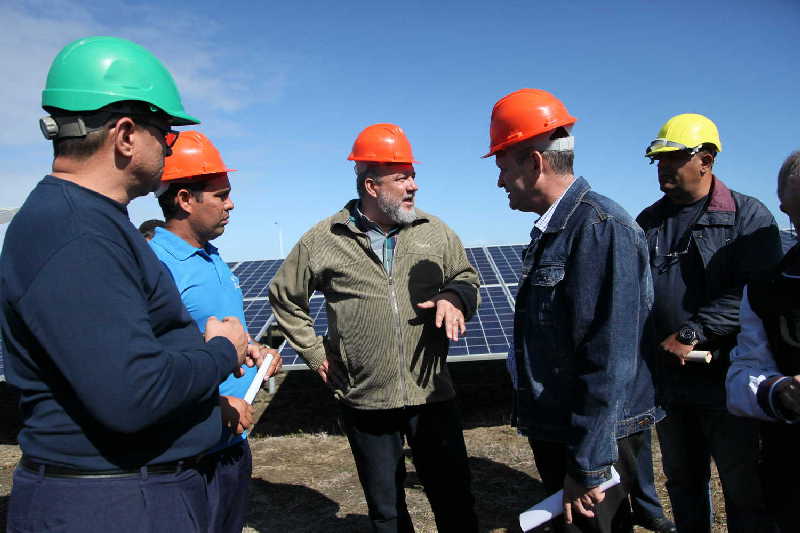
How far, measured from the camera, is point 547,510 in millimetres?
2148

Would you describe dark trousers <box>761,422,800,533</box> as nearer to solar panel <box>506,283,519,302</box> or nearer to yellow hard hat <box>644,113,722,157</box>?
yellow hard hat <box>644,113,722,157</box>

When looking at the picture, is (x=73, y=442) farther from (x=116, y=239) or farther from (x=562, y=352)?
(x=562, y=352)

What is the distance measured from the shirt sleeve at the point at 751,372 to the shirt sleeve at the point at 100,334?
2.00 meters

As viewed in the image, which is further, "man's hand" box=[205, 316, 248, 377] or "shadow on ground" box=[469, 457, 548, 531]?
"shadow on ground" box=[469, 457, 548, 531]

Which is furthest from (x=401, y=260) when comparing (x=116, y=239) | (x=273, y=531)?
(x=273, y=531)

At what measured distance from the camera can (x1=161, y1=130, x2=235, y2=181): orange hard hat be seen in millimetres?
2775

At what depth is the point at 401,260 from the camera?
3.38m

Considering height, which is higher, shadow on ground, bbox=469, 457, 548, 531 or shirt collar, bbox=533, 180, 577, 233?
shirt collar, bbox=533, 180, 577, 233

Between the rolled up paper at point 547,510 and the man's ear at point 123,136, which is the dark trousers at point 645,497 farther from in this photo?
the man's ear at point 123,136

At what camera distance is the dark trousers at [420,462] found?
3.30 m

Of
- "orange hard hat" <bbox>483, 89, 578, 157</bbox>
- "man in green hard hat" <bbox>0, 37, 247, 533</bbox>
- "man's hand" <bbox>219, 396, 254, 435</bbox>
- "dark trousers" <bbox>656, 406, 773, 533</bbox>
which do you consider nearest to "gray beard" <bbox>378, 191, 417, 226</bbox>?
"orange hard hat" <bbox>483, 89, 578, 157</bbox>

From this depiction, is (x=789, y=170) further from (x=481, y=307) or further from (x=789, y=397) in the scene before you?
(x=481, y=307)

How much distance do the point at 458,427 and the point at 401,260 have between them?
106cm

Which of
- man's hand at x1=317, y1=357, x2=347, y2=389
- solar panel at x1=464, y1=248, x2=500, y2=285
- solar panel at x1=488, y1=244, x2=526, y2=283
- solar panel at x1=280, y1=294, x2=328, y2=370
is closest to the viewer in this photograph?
man's hand at x1=317, y1=357, x2=347, y2=389
